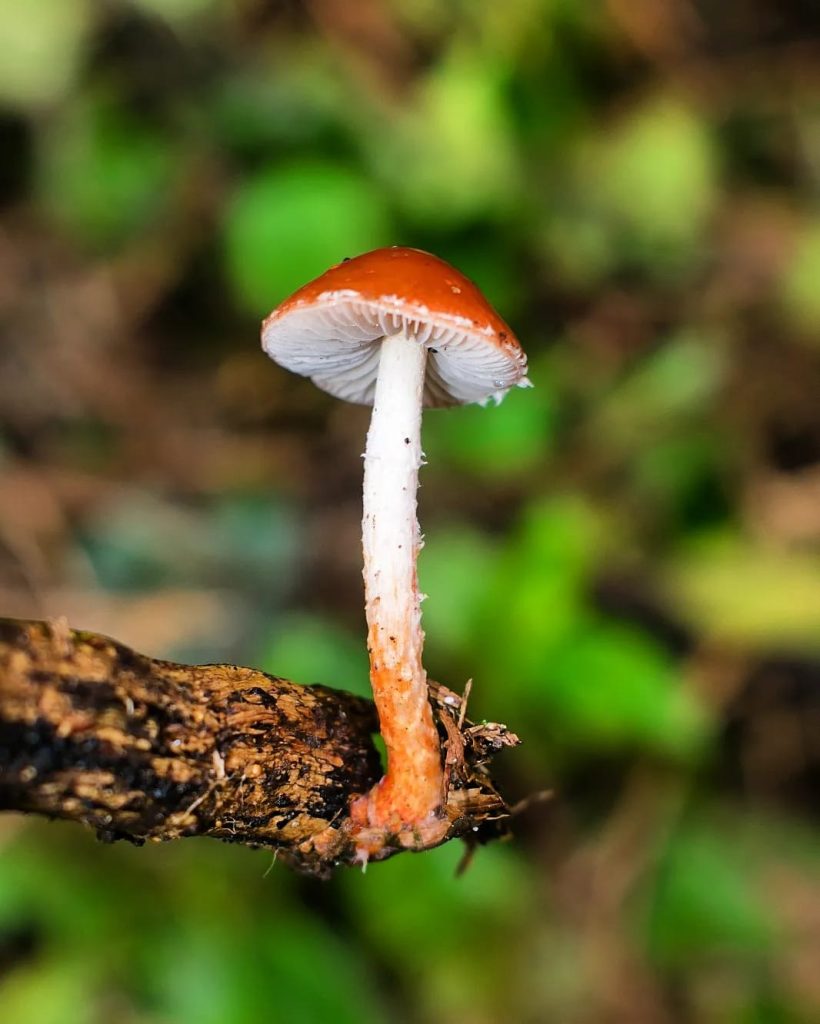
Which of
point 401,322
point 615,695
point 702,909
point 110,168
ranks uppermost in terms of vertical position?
point 110,168

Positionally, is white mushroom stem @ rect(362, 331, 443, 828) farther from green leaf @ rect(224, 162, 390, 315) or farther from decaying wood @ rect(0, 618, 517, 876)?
green leaf @ rect(224, 162, 390, 315)

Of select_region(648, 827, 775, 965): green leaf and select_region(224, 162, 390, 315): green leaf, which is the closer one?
select_region(648, 827, 775, 965): green leaf

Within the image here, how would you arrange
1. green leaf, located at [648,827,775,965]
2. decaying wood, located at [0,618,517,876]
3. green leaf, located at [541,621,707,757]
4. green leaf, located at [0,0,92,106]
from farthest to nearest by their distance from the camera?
1. green leaf, located at [0,0,92,106]
2. green leaf, located at [648,827,775,965]
3. green leaf, located at [541,621,707,757]
4. decaying wood, located at [0,618,517,876]

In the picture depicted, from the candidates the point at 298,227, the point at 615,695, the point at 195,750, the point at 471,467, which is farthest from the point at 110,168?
the point at 195,750

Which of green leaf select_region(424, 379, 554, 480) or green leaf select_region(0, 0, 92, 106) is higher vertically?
green leaf select_region(0, 0, 92, 106)

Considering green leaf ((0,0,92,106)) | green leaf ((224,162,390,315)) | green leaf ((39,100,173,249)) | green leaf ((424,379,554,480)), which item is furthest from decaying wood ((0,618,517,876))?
green leaf ((0,0,92,106))

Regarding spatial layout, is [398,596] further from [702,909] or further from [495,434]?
[702,909]

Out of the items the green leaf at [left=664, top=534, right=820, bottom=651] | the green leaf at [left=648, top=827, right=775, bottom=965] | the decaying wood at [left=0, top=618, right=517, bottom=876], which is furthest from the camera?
the green leaf at [left=664, top=534, right=820, bottom=651]

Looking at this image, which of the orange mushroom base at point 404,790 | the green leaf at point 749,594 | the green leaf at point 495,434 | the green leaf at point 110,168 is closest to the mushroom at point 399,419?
the orange mushroom base at point 404,790
